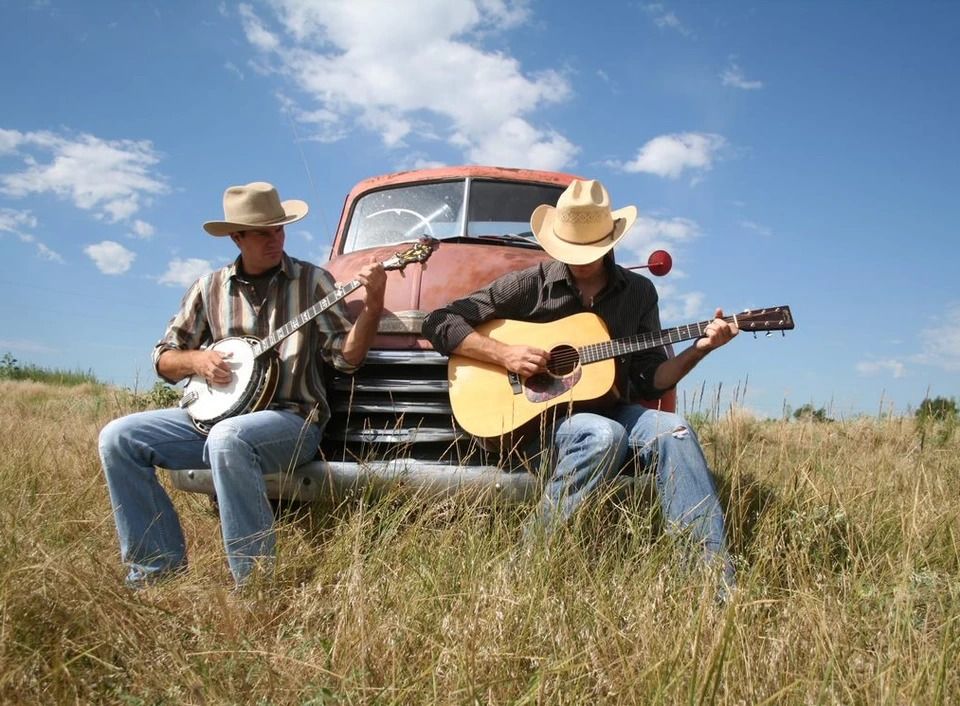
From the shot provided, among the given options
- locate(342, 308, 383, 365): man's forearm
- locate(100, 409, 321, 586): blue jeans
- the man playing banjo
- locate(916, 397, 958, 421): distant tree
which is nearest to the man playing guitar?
locate(342, 308, 383, 365): man's forearm

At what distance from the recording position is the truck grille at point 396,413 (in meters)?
3.73

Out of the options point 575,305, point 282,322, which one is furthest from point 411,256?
point 575,305

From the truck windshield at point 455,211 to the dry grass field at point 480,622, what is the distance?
1958mm

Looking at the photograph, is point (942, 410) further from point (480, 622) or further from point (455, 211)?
point (480, 622)

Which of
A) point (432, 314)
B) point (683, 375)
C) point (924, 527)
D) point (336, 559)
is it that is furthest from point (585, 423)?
point (924, 527)

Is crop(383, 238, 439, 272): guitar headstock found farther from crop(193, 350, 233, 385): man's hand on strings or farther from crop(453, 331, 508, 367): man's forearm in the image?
crop(193, 350, 233, 385): man's hand on strings

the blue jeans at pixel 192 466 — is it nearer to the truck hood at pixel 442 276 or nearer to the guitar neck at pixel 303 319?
the guitar neck at pixel 303 319

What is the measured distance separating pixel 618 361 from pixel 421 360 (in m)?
0.96

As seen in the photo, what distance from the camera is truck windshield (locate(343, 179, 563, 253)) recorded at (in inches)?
191

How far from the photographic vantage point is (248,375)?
3.74 meters

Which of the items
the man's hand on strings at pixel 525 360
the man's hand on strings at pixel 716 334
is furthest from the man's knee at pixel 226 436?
the man's hand on strings at pixel 716 334

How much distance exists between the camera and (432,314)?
12.6 feet

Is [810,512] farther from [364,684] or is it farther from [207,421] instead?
[207,421]

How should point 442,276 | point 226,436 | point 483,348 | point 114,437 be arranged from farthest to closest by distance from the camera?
point 442,276, point 483,348, point 114,437, point 226,436
